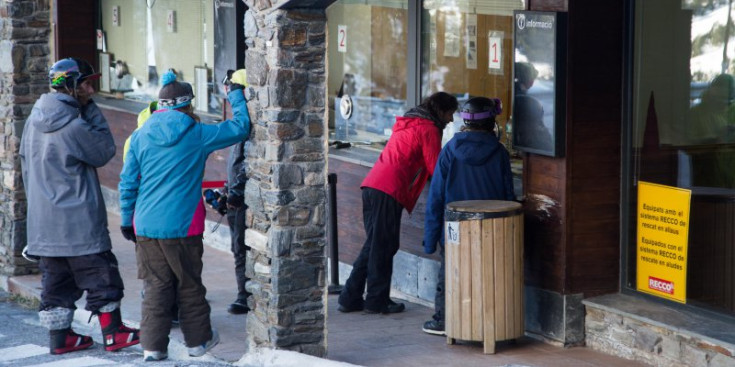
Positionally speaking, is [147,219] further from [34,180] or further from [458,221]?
[458,221]

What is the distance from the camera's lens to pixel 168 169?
25.2 ft

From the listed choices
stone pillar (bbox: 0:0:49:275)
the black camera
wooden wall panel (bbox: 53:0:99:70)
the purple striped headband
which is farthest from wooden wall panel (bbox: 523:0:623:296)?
wooden wall panel (bbox: 53:0:99:70)

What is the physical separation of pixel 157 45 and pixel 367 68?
15.3 ft

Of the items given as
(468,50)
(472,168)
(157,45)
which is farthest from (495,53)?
(157,45)

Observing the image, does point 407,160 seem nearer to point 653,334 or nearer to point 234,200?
point 234,200

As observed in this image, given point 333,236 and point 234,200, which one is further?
point 333,236

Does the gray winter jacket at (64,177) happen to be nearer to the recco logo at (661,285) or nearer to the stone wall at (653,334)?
the stone wall at (653,334)

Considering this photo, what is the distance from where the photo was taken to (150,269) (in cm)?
777

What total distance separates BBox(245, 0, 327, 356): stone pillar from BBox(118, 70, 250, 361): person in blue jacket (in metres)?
0.29

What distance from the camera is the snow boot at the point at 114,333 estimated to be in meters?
8.46

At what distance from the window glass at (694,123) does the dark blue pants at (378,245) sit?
77.1 inches

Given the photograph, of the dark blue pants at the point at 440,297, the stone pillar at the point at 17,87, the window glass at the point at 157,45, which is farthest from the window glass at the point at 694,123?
the window glass at the point at 157,45

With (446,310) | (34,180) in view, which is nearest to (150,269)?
(34,180)

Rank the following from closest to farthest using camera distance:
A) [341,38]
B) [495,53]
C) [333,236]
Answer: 1. [495,53]
2. [333,236]
3. [341,38]
